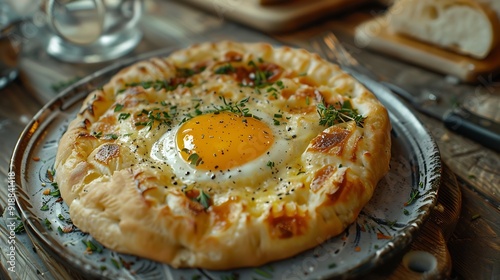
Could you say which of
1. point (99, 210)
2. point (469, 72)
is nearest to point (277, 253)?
point (99, 210)

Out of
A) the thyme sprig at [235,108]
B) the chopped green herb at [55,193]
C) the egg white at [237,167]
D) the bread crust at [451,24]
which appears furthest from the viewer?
the bread crust at [451,24]

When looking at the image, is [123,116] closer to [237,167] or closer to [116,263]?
[237,167]

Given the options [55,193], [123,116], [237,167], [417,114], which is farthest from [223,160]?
[417,114]

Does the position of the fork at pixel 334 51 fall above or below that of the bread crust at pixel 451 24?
below

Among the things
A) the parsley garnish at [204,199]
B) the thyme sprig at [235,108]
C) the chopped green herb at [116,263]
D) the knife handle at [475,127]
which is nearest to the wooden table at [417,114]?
the knife handle at [475,127]

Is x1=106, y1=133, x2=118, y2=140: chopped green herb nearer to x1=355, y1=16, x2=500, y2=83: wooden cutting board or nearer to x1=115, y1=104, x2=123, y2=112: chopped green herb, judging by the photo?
x1=115, y1=104, x2=123, y2=112: chopped green herb

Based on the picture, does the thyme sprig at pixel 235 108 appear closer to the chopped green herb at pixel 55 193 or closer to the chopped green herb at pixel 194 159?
the chopped green herb at pixel 194 159

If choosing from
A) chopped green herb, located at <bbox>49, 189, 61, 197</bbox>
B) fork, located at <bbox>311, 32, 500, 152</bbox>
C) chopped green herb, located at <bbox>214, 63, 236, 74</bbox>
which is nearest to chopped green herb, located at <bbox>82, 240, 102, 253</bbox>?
chopped green herb, located at <bbox>49, 189, 61, 197</bbox>
